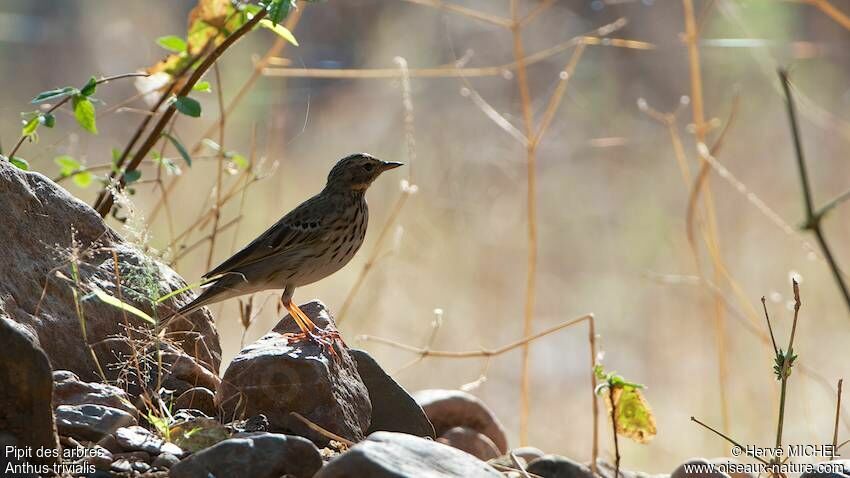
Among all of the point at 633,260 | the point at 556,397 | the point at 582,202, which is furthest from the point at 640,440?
the point at 582,202

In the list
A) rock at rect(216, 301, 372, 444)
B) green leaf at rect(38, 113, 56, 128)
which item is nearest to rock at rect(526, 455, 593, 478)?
rock at rect(216, 301, 372, 444)

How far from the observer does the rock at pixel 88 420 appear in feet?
10.6

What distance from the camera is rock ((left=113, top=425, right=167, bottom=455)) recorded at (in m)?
3.25

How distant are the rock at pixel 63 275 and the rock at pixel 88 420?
12.8 inches

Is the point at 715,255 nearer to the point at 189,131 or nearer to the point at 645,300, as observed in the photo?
the point at 645,300

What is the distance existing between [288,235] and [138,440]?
215 centimetres

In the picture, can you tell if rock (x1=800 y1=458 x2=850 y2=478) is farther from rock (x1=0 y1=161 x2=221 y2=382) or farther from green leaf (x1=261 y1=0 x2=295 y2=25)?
green leaf (x1=261 y1=0 x2=295 y2=25)

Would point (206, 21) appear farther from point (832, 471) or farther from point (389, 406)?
point (832, 471)

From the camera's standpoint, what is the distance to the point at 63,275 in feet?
12.2

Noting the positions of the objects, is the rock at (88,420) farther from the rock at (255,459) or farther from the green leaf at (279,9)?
the green leaf at (279,9)

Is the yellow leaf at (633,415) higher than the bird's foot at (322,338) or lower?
lower

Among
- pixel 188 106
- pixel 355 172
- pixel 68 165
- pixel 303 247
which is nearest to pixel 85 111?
pixel 188 106

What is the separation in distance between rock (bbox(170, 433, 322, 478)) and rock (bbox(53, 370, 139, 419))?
20.2 inches

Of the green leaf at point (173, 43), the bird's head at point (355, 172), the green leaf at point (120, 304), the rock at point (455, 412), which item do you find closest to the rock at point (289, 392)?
the green leaf at point (120, 304)
